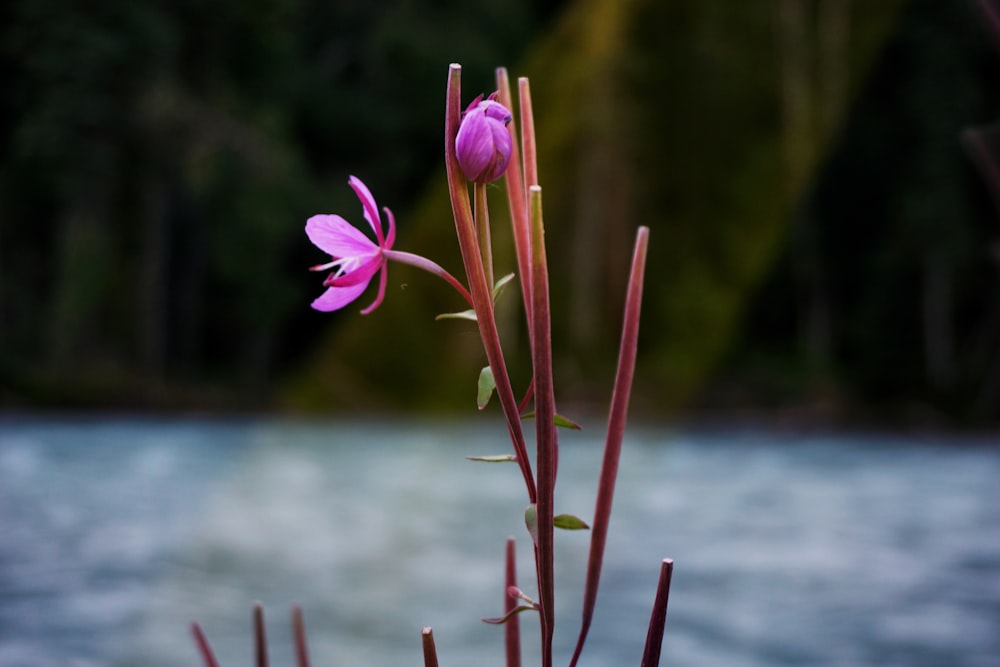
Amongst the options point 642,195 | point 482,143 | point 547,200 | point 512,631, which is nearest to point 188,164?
point 547,200

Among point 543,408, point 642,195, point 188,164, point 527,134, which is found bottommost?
point 543,408

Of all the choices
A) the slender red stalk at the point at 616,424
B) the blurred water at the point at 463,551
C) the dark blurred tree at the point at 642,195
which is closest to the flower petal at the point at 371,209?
the slender red stalk at the point at 616,424

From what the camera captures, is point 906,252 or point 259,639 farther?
point 906,252

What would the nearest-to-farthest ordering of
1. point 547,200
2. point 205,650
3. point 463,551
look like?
point 205,650 → point 463,551 → point 547,200

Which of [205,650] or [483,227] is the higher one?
[483,227]

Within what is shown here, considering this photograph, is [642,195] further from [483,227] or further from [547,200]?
[483,227]

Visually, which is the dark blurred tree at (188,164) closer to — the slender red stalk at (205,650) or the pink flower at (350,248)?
the slender red stalk at (205,650)

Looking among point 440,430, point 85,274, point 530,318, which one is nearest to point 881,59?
point 440,430

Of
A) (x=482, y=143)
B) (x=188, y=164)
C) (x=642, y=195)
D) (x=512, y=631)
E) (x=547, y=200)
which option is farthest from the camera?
(x=642, y=195)
